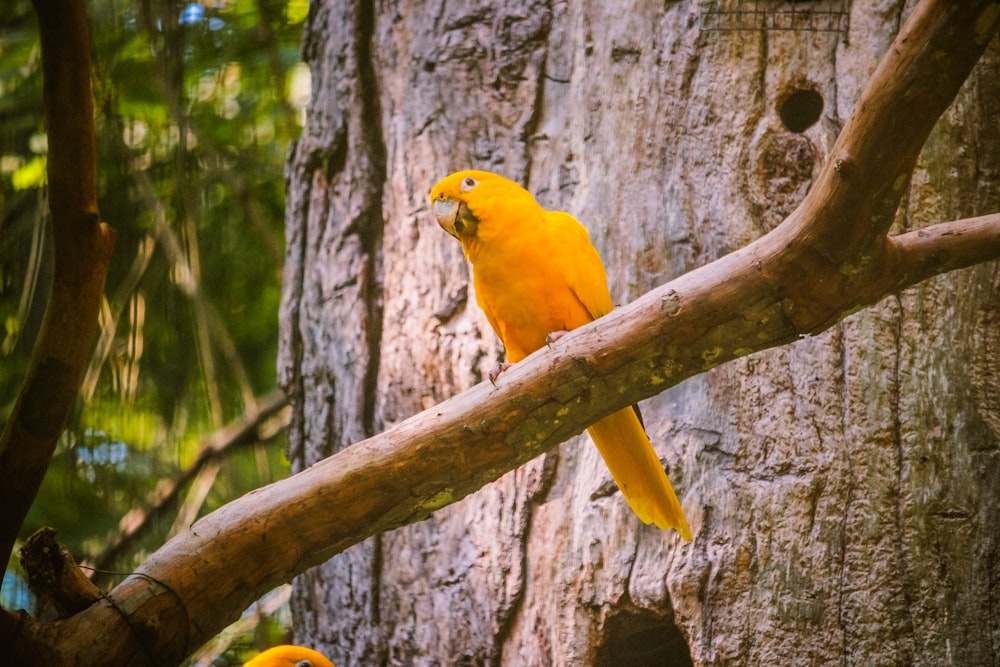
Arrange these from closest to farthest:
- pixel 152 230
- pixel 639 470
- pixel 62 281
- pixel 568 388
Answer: pixel 62 281 < pixel 568 388 < pixel 639 470 < pixel 152 230

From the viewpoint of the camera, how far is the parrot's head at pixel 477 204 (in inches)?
107

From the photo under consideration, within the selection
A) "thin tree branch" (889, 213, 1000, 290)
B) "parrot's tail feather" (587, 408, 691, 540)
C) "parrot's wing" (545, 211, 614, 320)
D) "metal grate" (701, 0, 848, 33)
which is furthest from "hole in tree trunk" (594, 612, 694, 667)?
"metal grate" (701, 0, 848, 33)

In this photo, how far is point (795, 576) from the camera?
2.48m

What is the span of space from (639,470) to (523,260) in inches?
29.9

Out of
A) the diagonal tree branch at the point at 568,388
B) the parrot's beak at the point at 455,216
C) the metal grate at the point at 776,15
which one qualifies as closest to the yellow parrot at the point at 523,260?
the parrot's beak at the point at 455,216

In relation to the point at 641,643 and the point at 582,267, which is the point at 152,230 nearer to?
the point at 582,267

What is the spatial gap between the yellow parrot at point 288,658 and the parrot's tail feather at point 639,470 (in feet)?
3.82

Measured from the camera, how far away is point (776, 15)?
2.88 meters

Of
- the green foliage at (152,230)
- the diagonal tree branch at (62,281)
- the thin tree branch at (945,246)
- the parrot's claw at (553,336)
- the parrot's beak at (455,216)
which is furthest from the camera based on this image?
the green foliage at (152,230)

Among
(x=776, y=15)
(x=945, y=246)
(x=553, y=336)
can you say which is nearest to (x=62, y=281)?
(x=553, y=336)

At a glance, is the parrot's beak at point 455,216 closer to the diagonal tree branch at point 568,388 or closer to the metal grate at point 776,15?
the diagonal tree branch at point 568,388

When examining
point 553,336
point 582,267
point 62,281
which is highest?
point 582,267

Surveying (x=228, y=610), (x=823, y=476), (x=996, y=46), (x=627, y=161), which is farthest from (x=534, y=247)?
(x=996, y=46)

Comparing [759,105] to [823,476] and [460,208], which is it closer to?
[460,208]
